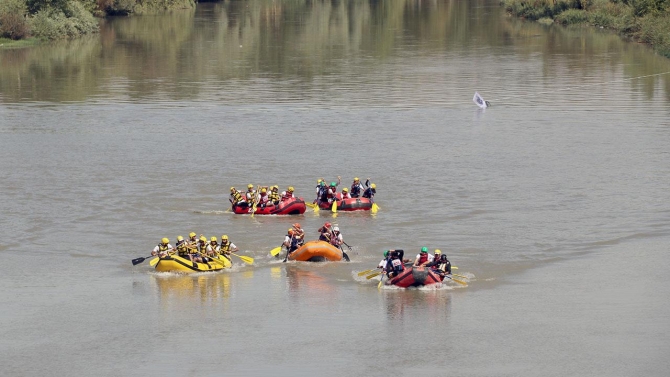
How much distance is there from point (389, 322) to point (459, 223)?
1160 centimetres

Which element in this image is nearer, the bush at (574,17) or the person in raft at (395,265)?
the person in raft at (395,265)

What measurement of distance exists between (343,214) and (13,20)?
65.4 m

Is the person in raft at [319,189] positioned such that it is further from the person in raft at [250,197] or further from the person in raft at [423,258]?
the person in raft at [423,258]

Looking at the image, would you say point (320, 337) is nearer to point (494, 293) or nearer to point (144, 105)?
point (494, 293)

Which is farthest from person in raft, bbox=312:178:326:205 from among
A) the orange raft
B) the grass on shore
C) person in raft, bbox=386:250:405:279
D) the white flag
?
the grass on shore

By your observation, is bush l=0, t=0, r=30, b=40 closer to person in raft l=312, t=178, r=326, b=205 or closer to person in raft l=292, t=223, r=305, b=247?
person in raft l=312, t=178, r=326, b=205

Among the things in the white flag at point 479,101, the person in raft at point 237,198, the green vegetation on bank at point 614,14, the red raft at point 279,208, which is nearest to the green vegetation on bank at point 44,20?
the green vegetation on bank at point 614,14

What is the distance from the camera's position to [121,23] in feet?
403

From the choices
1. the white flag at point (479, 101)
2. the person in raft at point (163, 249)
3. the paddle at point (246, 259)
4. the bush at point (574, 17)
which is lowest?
the paddle at point (246, 259)

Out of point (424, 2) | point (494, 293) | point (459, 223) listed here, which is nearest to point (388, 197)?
point (459, 223)

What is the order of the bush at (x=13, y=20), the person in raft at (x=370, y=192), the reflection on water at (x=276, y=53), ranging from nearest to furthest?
the person in raft at (x=370, y=192) < the reflection on water at (x=276, y=53) < the bush at (x=13, y=20)

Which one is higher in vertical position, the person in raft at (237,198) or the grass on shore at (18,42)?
the grass on shore at (18,42)

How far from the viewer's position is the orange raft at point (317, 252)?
37.2m

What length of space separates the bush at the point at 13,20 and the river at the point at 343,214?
6385 millimetres
